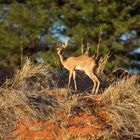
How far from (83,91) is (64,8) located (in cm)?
1292

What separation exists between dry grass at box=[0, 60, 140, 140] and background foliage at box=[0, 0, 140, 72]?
12.5m

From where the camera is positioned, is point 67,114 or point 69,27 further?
point 69,27

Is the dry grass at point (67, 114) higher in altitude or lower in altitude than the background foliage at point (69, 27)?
higher

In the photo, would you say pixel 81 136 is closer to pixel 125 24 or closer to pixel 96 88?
pixel 96 88

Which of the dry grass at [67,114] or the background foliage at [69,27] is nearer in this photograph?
the dry grass at [67,114]

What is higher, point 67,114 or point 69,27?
point 67,114

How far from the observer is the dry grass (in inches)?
402

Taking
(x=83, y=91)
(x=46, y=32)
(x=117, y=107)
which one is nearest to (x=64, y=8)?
(x=46, y=32)

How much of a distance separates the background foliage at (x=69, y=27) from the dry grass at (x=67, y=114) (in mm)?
12506

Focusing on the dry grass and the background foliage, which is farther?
the background foliage

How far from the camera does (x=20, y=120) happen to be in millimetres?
10375

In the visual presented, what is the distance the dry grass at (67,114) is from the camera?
33.5 feet

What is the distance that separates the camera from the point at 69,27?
25.3 m

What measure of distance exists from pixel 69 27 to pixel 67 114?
1502 cm
